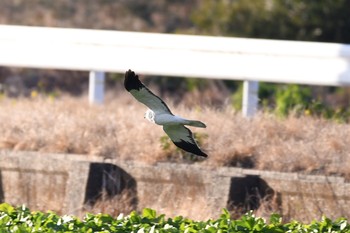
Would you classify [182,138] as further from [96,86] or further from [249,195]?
[96,86]

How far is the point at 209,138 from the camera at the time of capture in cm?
921

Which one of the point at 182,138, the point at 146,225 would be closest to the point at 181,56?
the point at 182,138

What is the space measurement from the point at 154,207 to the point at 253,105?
1971 millimetres

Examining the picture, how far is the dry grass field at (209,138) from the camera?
29.0ft

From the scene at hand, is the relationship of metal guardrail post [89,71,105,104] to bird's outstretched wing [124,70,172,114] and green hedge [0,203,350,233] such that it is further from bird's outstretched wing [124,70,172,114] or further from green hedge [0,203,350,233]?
green hedge [0,203,350,233]

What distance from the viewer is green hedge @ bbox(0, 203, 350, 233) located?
699 centimetres

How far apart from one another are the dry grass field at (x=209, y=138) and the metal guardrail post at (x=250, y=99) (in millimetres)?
189

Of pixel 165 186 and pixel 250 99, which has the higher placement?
pixel 250 99

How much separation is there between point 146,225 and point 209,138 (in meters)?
2.19

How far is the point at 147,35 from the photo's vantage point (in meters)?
11.0

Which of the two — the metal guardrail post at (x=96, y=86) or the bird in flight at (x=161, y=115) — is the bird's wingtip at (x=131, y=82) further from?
the metal guardrail post at (x=96, y=86)

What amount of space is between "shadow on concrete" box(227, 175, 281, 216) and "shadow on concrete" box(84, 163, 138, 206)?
0.84m

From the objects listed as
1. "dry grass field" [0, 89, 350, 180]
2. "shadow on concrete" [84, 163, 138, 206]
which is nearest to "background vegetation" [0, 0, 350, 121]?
"dry grass field" [0, 89, 350, 180]

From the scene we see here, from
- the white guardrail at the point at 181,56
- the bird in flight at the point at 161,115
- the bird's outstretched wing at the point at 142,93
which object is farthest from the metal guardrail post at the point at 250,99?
the bird's outstretched wing at the point at 142,93
